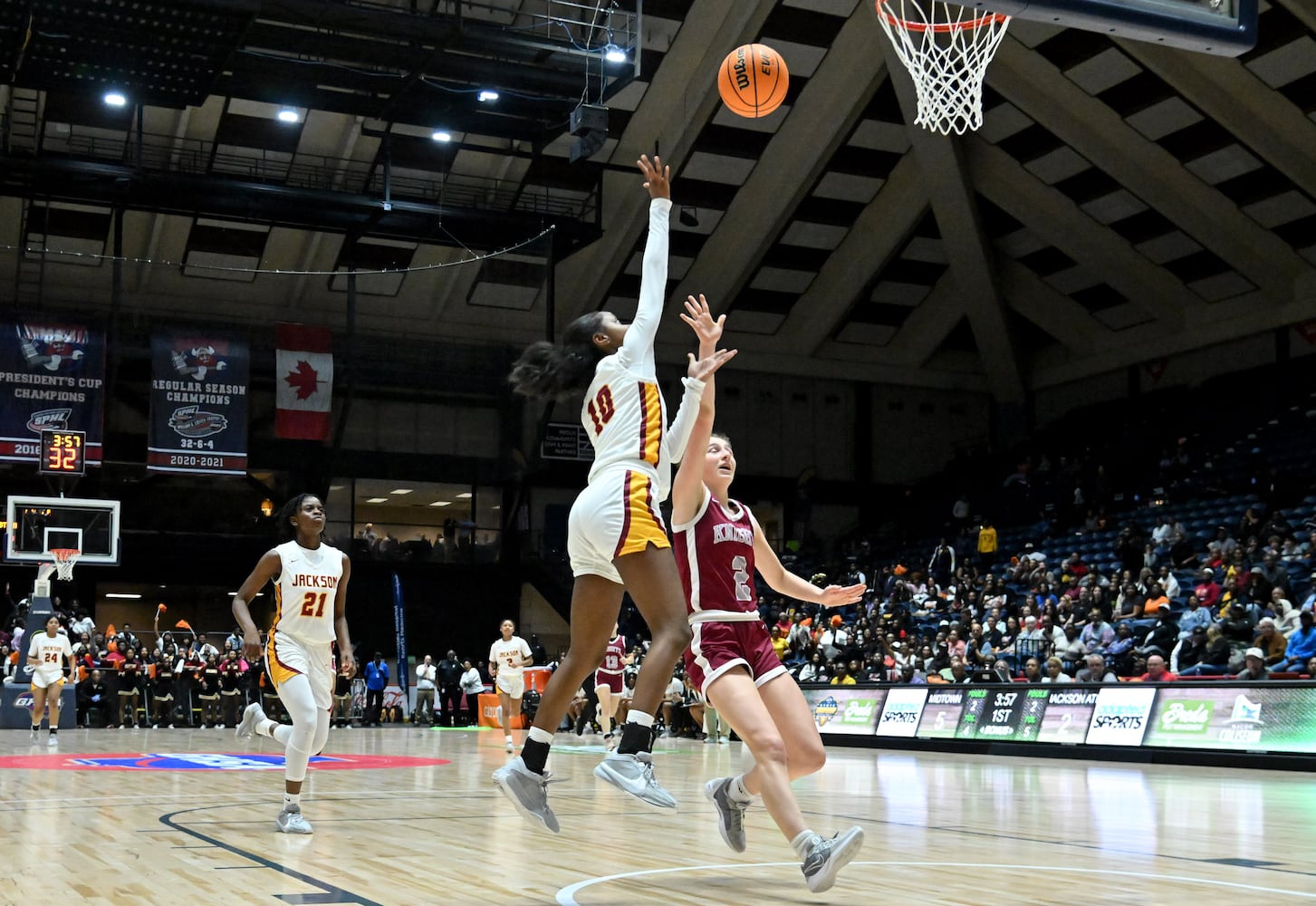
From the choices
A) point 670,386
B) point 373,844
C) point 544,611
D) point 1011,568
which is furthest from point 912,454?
point 373,844

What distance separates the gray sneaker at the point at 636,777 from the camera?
5.02 m

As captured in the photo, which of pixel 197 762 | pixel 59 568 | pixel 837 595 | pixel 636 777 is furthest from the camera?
pixel 59 568

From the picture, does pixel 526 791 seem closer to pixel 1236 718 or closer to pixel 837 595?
pixel 837 595

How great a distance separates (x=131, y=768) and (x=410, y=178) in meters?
19.8

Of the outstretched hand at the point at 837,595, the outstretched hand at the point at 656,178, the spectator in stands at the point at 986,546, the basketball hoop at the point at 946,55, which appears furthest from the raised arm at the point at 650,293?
the spectator in stands at the point at 986,546

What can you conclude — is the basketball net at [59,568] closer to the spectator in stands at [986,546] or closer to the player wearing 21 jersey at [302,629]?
the player wearing 21 jersey at [302,629]

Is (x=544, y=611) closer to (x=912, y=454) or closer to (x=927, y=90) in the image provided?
(x=912, y=454)

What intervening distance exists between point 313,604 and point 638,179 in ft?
80.1

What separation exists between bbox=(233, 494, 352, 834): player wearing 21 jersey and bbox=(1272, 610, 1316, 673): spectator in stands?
1065cm

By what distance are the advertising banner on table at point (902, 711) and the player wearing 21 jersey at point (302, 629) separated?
39.5 feet

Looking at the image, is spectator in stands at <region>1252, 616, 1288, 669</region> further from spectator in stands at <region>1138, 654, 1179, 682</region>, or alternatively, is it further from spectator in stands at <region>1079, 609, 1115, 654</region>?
spectator in stands at <region>1079, 609, 1115, 654</region>

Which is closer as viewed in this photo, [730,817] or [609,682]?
[730,817]

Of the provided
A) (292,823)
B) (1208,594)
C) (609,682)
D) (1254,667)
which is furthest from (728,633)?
(609,682)

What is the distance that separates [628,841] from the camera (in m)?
A: 7.17
